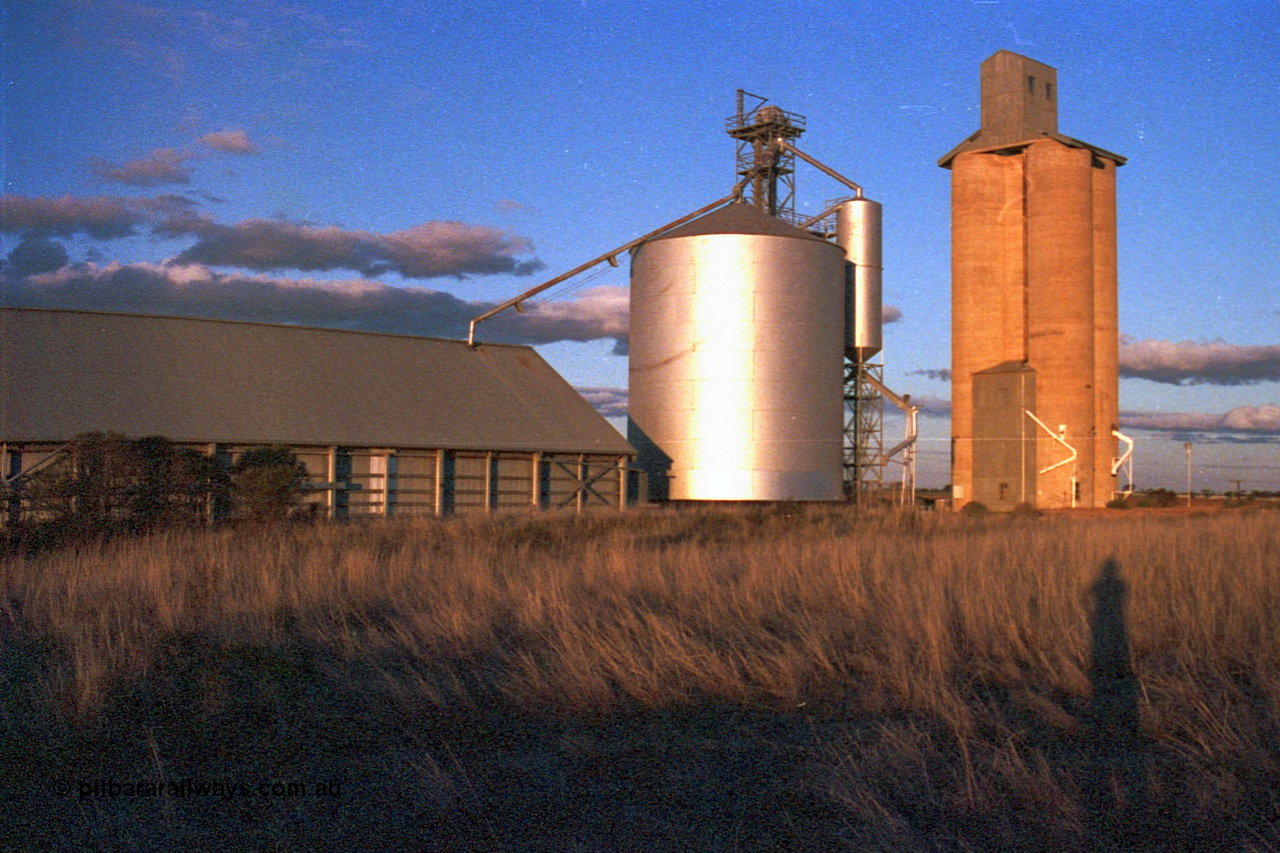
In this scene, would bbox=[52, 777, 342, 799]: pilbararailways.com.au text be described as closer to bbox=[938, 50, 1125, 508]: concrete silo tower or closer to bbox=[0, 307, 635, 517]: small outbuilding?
bbox=[0, 307, 635, 517]: small outbuilding

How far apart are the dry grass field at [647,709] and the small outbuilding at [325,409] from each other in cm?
1716

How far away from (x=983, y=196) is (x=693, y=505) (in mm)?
24586

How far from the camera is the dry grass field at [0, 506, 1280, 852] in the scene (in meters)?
5.02

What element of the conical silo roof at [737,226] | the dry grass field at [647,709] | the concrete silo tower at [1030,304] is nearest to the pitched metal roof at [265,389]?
the conical silo roof at [737,226]

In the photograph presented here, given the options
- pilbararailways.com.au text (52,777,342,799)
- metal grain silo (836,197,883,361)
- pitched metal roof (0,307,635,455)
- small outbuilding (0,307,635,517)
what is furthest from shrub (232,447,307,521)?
metal grain silo (836,197,883,361)

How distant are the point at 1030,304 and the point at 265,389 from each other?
116 ft

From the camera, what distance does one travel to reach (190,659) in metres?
8.52

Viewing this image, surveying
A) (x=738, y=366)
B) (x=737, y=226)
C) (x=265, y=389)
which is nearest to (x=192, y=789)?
(x=265, y=389)

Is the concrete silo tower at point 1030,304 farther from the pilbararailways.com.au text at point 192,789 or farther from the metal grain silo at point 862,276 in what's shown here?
the pilbararailways.com.au text at point 192,789

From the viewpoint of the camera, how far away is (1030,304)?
50375mm

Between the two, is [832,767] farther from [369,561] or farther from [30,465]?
[30,465]

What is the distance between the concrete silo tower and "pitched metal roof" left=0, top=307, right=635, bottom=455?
22371 millimetres

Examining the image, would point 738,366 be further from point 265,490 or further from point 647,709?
point 647,709

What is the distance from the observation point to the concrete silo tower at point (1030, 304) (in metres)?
48.9
